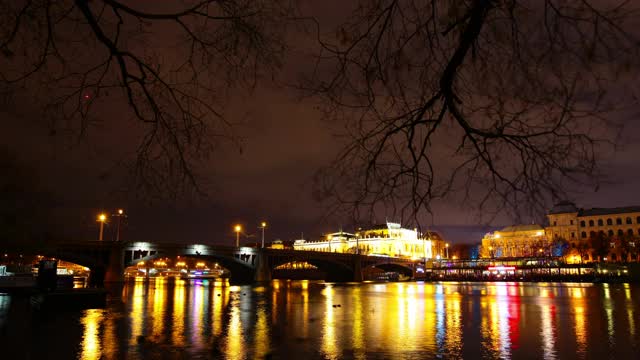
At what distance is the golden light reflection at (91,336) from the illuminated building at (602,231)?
119 meters

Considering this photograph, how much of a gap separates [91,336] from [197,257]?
209ft

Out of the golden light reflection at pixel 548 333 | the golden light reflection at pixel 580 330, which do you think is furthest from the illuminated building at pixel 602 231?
the golden light reflection at pixel 548 333

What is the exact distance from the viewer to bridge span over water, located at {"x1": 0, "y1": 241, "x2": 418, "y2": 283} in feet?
217

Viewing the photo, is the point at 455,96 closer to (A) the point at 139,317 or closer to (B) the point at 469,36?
(B) the point at 469,36

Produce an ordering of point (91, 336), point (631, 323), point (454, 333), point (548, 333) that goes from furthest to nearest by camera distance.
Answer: point (631, 323) → point (454, 333) → point (548, 333) → point (91, 336)

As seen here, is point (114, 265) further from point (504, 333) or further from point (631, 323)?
point (631, 323)

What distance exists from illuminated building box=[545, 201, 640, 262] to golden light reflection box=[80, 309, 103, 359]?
119m

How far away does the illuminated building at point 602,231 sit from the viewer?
417 feet

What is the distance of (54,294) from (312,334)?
1884 cm

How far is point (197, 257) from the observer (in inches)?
3263

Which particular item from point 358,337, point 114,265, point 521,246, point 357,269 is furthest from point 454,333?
point 521,246

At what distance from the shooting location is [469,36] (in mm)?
3674

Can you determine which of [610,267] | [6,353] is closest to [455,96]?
[6,353]

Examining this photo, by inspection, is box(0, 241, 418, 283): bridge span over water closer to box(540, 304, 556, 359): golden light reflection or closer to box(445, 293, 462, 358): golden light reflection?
box(445, 293, 462, 358): golden light reflection
